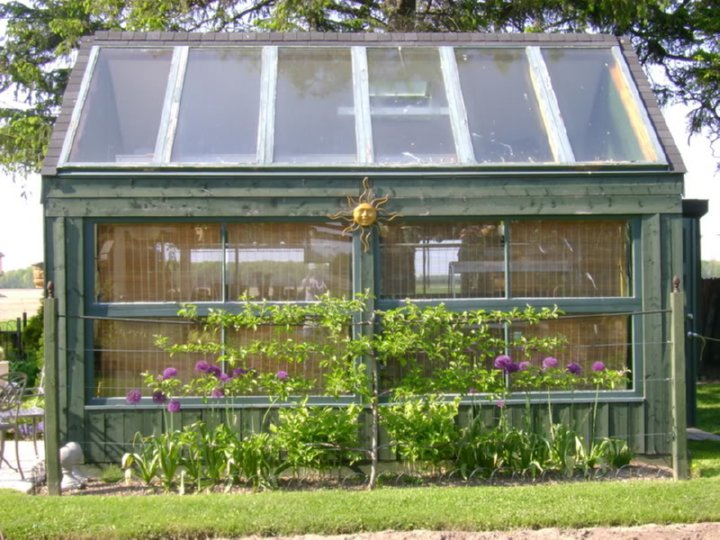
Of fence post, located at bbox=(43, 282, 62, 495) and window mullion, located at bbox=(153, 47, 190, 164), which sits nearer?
fence post, located at bbox=(43, 282, 62, 495)

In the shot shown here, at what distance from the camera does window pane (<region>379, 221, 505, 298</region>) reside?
7.49 metres

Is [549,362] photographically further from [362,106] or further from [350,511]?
[362,106]

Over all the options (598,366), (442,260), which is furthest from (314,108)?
(598,366)

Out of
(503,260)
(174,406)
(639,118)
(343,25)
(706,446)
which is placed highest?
(343,25)

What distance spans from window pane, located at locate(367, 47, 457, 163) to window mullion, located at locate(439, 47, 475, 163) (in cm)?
5

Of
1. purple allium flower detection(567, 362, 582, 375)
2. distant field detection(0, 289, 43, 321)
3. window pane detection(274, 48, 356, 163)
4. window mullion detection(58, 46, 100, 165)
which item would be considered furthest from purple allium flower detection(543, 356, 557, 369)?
distant field detection(0, 289, 43, 321)

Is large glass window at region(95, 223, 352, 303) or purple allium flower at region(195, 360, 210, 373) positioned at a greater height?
large glass window at region(95, 223, 352, 303)

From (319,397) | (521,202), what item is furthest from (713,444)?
(319,397)

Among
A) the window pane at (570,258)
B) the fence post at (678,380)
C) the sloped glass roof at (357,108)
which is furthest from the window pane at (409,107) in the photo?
the fence post at (678,380)

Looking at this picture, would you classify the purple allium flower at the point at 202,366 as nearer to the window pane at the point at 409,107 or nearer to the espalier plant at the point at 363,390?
A: the espalier plant at the point at 363,390

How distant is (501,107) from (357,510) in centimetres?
412

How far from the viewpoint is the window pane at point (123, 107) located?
756 cm

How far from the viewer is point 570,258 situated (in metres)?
7.60

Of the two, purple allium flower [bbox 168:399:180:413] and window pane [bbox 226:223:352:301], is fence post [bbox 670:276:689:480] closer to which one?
window pane [bbox 226:223:352:301]
